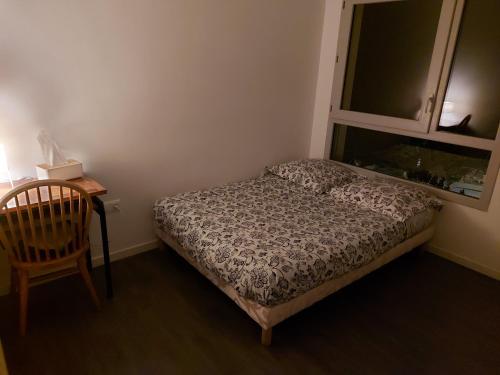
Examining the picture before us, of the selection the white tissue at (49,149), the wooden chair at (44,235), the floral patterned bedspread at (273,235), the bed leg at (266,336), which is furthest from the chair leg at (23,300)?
the bed leg at (266,336)

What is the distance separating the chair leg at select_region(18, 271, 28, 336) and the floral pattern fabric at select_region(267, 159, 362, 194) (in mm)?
2056

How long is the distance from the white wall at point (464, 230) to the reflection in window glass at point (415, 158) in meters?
0.16

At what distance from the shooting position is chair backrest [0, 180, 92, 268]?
1716mm

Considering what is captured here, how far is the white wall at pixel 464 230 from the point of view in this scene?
2627 mm

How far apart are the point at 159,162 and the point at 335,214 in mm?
1329

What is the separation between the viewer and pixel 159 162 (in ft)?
8.78

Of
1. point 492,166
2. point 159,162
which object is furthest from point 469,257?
point 159,162

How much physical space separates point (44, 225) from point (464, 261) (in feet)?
9.41

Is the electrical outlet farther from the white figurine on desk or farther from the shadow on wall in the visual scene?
the shadow on wall

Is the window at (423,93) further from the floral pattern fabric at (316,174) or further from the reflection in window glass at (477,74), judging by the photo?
the floral pattern fabric at (316,174)

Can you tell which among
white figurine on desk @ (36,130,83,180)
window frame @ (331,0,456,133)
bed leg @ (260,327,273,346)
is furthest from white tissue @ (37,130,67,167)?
window frame @ (331,0,456,133)

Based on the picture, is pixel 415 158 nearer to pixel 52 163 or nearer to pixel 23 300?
pixel 52 163

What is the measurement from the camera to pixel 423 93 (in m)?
2.80

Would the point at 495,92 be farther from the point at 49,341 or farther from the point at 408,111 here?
the point at 49,341
